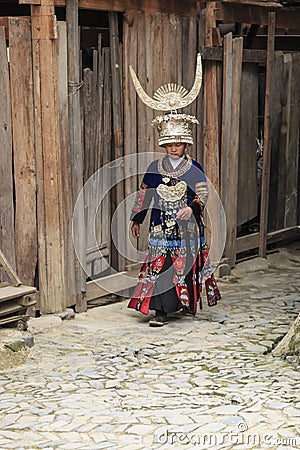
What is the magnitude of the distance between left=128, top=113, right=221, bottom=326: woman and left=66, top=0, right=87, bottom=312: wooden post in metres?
0.50

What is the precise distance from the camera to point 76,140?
23.9 ft

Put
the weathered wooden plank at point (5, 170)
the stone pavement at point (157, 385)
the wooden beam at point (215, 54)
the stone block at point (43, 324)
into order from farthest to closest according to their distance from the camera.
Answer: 1. the wooden beam at point (215, 54)
2. the stone block at point (43, 324)
3. the weathered wooden plank at point (5, 170)
4. the stone pavement at point (157, 385)

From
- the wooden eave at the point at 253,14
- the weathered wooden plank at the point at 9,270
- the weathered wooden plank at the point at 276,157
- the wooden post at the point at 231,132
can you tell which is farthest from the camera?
the weathered wooden plank at the point at 276,157

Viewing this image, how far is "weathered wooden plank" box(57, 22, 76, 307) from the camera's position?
7.02m

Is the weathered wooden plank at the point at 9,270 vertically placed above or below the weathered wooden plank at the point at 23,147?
below

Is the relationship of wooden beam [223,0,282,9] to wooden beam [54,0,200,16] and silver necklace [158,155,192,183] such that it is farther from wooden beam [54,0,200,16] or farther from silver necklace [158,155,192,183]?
silver necklace [158,155,192,183]

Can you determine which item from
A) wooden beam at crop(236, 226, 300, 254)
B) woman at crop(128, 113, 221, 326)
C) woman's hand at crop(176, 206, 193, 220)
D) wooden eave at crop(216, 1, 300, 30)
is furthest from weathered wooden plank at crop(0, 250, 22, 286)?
wooden eave at crop(216, 1, 300, 30)

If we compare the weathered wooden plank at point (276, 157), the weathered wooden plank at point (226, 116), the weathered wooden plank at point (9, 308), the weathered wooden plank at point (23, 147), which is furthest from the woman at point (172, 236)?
the weathered wooden plank at point (276, 157)

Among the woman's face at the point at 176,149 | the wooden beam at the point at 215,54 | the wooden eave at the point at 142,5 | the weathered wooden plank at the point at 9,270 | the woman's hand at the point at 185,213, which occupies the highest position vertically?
the wooden eave at the point at 142,5

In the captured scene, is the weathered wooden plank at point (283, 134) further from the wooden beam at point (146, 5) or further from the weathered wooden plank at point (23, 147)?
the weathered wooden plank at point (23, 147)
